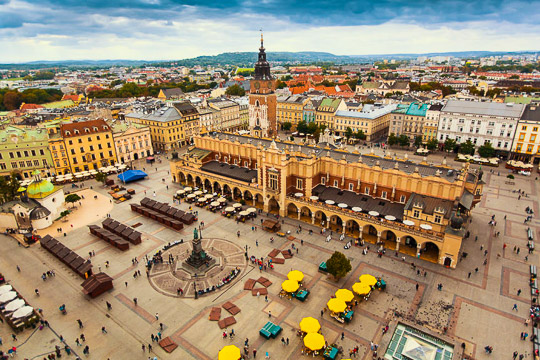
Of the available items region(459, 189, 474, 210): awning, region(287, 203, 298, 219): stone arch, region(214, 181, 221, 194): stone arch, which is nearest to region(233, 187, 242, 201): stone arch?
region(214, 181, 221, 194): stone arch

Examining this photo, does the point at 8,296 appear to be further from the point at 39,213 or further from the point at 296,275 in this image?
the point at 296,275

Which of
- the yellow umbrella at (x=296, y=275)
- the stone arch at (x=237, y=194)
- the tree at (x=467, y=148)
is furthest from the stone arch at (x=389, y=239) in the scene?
the tree at (x=467, y=148)

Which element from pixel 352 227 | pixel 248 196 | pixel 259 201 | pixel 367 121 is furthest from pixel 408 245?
pixel 367 121

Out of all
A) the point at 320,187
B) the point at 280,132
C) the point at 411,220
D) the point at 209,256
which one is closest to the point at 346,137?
the point at 280,132

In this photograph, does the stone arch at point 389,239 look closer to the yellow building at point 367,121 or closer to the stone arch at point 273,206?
the stone arch at point 273,206

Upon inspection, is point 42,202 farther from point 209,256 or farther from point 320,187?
point 320,187

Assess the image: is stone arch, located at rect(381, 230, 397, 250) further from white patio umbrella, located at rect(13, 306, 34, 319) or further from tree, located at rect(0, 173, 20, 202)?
tree, located at rect(0, 173, 20, 202)
